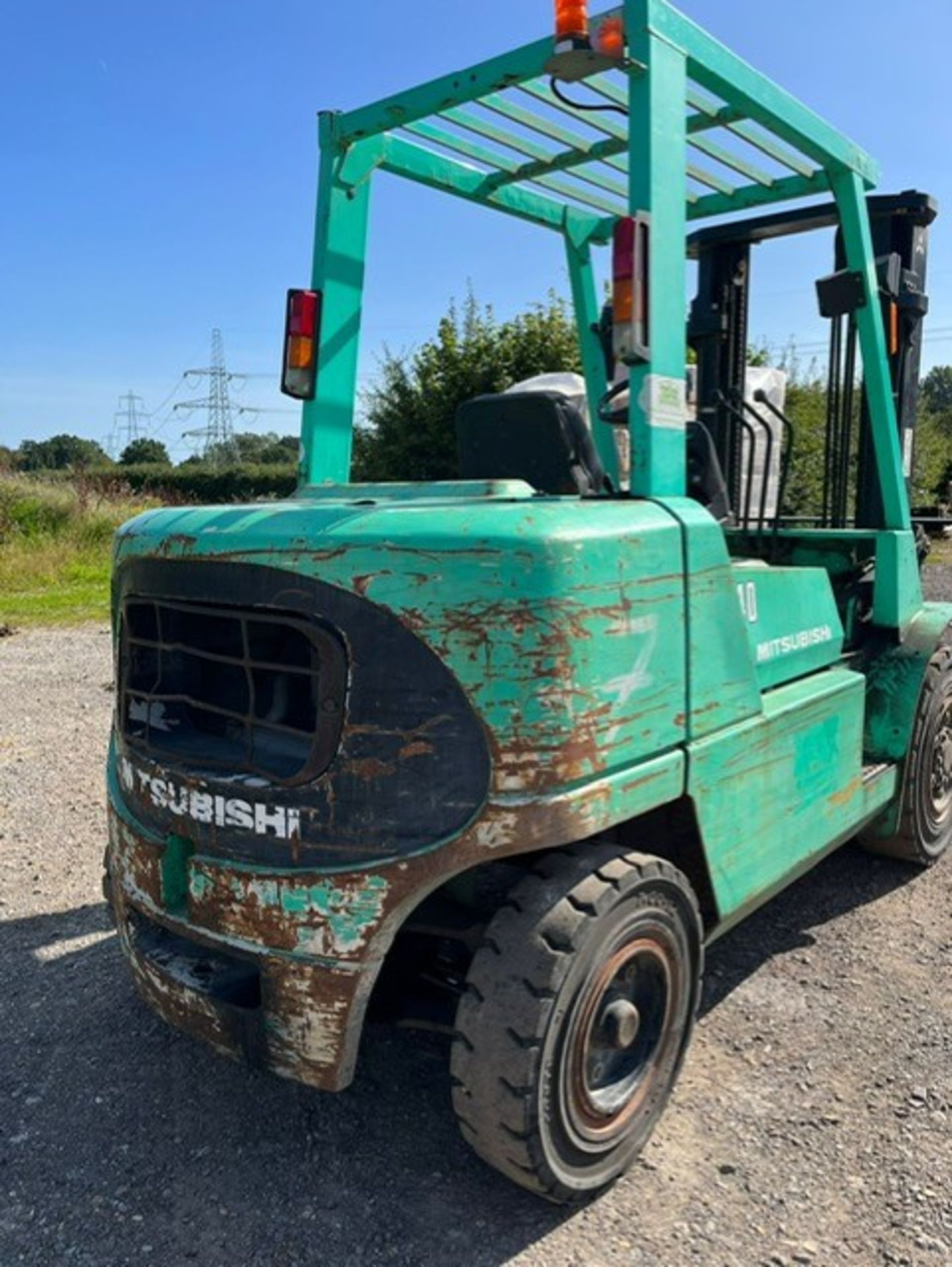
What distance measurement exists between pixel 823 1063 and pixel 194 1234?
5.81 feet

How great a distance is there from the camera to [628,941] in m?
2.43

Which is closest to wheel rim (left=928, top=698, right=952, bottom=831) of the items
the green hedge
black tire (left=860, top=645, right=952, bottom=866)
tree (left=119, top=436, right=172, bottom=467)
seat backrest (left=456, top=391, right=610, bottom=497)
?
black tire (left=860, top=645, right=952, bottom=866)

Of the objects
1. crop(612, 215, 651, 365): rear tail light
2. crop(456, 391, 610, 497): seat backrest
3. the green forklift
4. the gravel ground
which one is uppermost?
crop(612, 215, 651, 365): rear tail light

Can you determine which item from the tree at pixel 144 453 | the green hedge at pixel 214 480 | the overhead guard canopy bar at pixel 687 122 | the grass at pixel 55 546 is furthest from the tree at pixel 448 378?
the tree at pixel 144 453

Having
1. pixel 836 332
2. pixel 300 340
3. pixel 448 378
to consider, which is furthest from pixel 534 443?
pixel 448 378

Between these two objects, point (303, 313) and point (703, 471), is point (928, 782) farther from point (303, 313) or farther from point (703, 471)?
point (303, 313)

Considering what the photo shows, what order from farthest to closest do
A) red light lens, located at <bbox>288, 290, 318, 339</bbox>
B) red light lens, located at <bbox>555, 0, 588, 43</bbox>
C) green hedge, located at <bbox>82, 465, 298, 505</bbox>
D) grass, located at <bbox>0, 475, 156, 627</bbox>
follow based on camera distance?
green hedge, located at <bbox>82, 465, 298, 505</bbox> → grass, located at <bbox>0, 475, 156, 627</bbox> → red light lens, located at <bbox>288, 290, 318, 339</bbox> → red light lens, located at <bbox>555, 0, 588, 43</bbox>

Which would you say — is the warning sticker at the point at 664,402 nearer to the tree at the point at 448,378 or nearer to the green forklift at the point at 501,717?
the green forklift at the point at 501,717

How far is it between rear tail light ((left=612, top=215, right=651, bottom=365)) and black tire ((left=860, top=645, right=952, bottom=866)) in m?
2.15

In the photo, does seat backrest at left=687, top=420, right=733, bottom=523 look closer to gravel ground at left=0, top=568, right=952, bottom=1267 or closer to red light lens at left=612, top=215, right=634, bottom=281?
red light lens at left=612, top=215, right=634, bottom=281

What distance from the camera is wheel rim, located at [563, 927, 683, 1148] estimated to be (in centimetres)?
234

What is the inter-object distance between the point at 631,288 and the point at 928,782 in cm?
272

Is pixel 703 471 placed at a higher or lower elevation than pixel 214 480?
lower

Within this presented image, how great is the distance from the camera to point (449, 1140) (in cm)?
267
